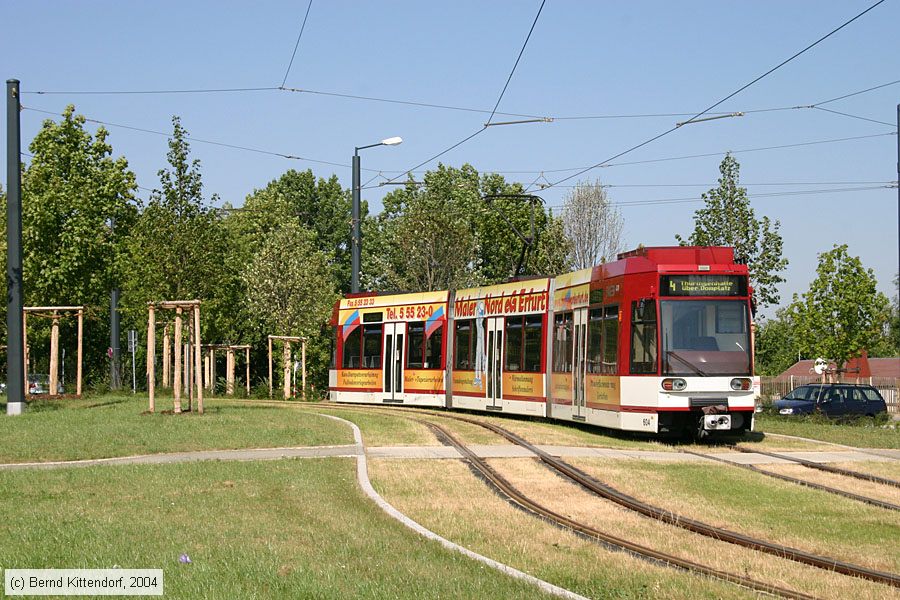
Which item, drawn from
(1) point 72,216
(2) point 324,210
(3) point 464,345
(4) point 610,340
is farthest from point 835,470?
(2) point 324,210

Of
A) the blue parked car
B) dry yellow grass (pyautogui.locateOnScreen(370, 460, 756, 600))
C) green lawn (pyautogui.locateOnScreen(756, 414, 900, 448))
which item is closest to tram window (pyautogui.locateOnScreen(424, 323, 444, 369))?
green lawn (pyautogui.locateOnScreen(756, 414, 900, 448))

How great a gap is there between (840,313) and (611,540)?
37.4 metres

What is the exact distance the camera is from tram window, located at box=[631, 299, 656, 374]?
20828 millimetres

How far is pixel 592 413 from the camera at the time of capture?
75.7 ft

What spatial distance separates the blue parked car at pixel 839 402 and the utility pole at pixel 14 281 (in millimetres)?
20800

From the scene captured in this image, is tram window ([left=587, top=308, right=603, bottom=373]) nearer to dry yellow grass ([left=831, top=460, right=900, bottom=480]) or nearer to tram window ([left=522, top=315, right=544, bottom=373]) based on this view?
tram window ([left=522, top=315, right=544, bottom=373])

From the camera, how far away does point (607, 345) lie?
22359mm

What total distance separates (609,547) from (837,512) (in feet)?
12.5

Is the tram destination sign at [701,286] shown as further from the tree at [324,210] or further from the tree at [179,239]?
the tree at [324,210]

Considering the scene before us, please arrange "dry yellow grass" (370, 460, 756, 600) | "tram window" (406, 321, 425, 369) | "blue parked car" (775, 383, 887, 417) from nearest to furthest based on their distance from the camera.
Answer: "dry yellow grass" (370, 460, 756, 600)
"tram window" (406, 321, 425, 369)
"blue parked car" (775, 383, 887, 417)

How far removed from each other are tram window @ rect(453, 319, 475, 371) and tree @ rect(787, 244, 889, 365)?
19740mm

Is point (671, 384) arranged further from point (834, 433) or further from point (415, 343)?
point (415, 343)

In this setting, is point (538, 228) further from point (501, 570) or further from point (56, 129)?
point (501, 570)

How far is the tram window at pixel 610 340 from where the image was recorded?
2189 centimetres
